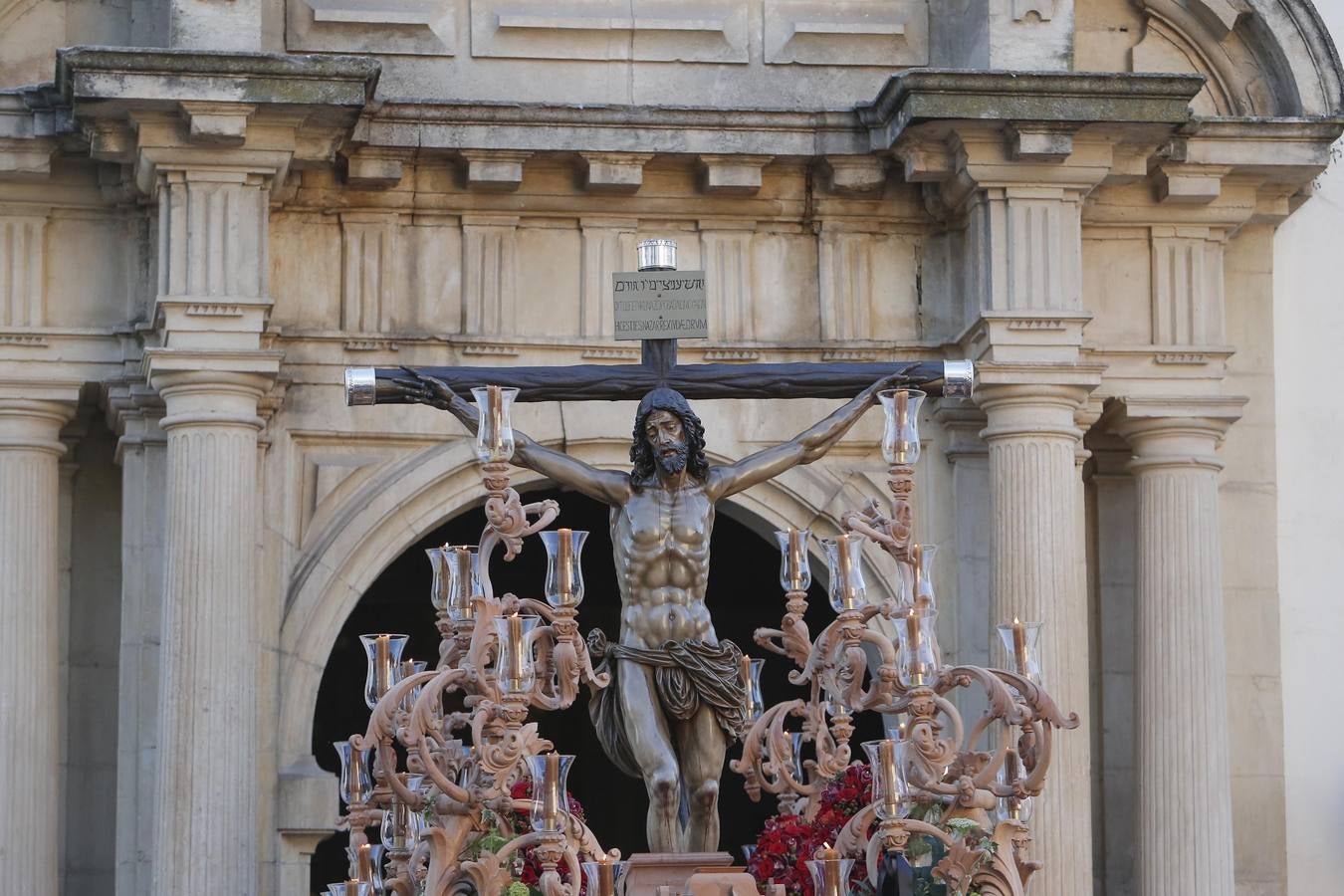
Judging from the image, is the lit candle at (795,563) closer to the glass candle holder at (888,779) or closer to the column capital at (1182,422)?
the glass candle holder at (888,779)

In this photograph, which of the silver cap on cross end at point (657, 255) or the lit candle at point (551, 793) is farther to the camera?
the silver cap on cross end at point (657, 255)

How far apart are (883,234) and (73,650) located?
16.0 ft

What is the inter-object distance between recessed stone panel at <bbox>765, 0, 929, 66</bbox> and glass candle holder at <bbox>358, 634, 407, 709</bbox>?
564cm

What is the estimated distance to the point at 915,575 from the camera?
41.1ft

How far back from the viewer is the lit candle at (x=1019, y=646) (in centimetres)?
1254

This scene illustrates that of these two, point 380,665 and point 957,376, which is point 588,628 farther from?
point 380,665

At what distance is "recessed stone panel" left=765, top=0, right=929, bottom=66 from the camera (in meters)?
17.5

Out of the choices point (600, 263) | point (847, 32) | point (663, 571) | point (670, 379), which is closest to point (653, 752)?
point (663, 571)

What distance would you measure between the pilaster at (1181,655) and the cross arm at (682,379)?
367 centimetres

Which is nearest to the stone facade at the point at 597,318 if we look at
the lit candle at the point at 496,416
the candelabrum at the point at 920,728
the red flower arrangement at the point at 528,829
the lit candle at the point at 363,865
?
the red flower arrangement at the point at 528,829

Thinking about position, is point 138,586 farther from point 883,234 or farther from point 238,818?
point 883,234

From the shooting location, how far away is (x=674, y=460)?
12.8 meters

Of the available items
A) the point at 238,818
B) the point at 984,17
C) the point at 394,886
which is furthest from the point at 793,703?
the point at 984,17

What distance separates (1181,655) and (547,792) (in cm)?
599
